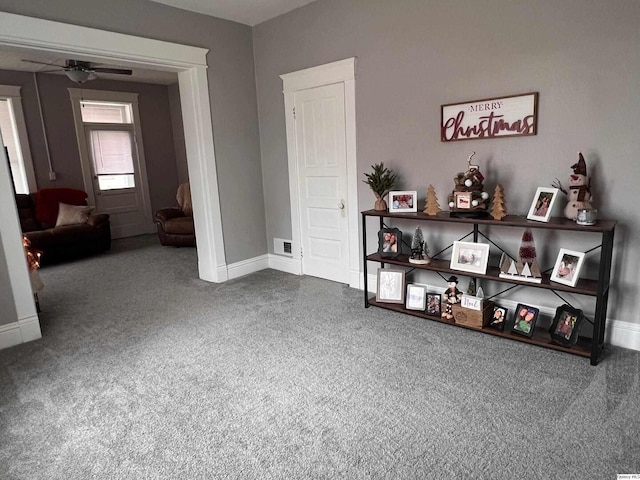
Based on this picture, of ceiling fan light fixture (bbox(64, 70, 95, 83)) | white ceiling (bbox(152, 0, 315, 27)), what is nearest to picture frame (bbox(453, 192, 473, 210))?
white ceiling (bbox(152, 0, 315, 27))

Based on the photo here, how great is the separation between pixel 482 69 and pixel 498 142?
53 cm

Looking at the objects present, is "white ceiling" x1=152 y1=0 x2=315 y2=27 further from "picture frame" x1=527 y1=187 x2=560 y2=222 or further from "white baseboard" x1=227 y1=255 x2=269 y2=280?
"picture frame" x1=527 y1=187 x2=560 y2=222

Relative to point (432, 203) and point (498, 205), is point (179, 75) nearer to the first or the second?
point (432, 203)

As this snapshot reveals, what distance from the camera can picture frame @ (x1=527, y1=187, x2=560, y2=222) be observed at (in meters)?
2.57

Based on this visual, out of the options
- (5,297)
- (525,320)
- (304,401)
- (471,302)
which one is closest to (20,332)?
(5,297)

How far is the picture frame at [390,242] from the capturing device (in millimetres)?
3363

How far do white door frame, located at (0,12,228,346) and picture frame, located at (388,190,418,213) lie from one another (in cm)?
191

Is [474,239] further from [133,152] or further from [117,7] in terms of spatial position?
[133,152]

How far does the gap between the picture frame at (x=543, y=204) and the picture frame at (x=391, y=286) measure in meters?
1.08

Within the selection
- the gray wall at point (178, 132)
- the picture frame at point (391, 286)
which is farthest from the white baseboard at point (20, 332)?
the gray wall at point (178, 132)

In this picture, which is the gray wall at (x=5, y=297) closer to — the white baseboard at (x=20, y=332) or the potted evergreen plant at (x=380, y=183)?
the white baseboard at (x=20, y=332)

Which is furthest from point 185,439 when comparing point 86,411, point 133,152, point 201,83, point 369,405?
point 133,152

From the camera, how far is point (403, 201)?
3281 mm

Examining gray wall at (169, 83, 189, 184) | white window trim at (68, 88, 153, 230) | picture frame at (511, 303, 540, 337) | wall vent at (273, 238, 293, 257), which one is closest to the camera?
picture frame at (511, 303, 540, 337)
